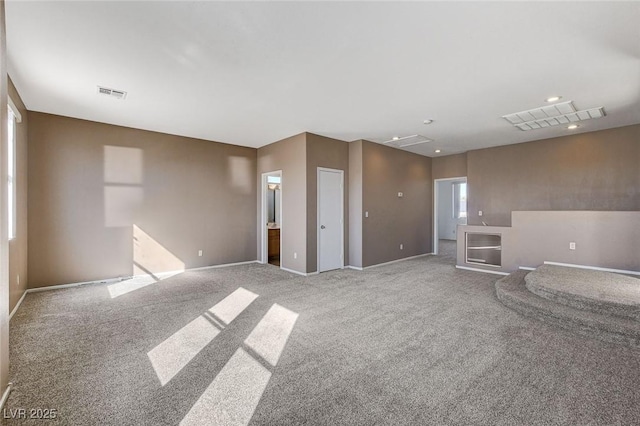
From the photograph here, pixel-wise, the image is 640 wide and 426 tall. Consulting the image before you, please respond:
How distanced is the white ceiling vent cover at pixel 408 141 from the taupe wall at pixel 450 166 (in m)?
1.92

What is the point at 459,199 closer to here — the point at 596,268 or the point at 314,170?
the point at 596,268

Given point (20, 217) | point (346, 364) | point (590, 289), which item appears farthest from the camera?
point (20, 217)

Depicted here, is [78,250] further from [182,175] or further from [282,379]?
[282,379]

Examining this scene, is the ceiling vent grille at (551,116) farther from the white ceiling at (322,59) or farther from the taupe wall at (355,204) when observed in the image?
the taupe wall at (355,204)

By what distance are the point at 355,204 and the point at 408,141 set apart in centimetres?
188

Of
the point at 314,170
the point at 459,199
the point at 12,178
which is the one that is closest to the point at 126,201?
the point at 12,178

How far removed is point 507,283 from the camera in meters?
4.37

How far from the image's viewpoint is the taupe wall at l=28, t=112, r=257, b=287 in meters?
4.63

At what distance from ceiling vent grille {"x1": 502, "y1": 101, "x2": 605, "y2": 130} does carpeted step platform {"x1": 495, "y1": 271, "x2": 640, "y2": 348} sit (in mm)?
2731

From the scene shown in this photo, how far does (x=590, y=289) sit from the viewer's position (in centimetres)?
359

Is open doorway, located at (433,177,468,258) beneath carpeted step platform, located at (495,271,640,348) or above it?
above

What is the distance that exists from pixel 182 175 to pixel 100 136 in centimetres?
149

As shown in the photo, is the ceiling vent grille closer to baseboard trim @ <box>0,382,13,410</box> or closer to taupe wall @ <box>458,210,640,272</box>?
taupe wall @ <box>458,210,640,272</box>

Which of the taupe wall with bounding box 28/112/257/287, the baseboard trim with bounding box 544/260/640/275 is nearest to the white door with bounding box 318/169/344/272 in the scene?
the taupe wall with bounding box 28/112/257/287
